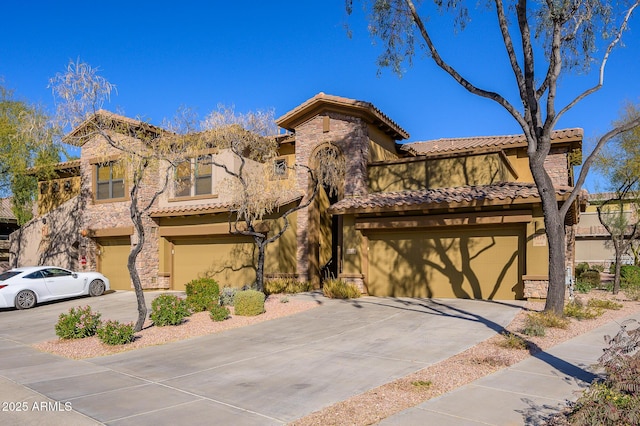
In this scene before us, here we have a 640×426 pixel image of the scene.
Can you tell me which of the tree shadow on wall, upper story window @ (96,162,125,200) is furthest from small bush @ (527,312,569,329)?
upper story window @ (96,162,125,200)

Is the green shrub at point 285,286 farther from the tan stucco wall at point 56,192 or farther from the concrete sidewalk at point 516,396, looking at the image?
the tan stucco wall at point 56,192

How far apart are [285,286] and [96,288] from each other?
26.1ft

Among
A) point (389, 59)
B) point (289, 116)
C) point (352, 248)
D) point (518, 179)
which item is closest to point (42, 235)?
point (289, 116)

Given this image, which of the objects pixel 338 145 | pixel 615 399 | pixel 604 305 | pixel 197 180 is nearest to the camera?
pixel 615 399

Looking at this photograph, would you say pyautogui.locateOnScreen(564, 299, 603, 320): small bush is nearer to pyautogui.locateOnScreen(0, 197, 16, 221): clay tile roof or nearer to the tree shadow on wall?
the tree shadow on wall

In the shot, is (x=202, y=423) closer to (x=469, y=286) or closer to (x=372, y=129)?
(x=469, y=286)

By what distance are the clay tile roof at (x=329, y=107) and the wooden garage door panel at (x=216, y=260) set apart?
200 inches

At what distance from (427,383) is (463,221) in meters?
9.45

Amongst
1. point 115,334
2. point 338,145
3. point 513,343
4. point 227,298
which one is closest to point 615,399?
point 513,343

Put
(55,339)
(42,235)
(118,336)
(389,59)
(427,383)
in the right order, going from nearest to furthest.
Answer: (427,383) < (118,336) < (55,339) < (389,59) < (42,235)

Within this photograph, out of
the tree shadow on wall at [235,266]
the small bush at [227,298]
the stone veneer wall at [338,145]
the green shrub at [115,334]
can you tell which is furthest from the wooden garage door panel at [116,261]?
the green shrub at [115,334]

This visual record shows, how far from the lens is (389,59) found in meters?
14.7

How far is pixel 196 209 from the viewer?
68.9 ft

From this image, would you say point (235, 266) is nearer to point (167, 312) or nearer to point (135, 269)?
point (167, 312)
